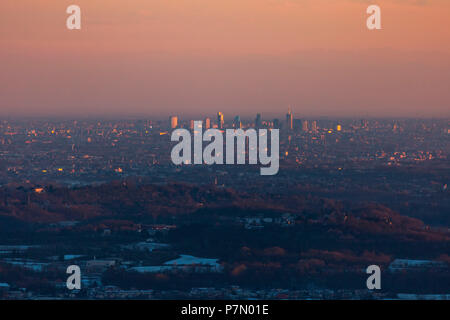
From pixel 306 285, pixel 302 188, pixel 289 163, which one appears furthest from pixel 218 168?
pixel 306 285

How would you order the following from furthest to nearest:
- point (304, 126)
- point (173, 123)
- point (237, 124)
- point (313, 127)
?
point (313, 127) < point (173, 123) < point (304, 126) < point (237, 124)

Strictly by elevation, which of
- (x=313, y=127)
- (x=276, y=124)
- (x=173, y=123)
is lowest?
(x=313, y=127)

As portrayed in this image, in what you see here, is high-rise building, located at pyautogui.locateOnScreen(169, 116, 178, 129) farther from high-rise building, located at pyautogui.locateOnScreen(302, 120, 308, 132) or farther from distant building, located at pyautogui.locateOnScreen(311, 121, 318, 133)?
distant building, located at pyautogui.locateOnScreen(311, 121, 318, 133)

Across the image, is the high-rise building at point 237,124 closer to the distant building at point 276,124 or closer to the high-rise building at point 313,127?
the distant building at point 276,124

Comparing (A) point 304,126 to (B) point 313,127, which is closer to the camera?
(A) point 304,126

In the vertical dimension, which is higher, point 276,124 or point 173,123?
point 173,123

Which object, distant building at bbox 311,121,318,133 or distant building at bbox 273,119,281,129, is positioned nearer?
distant building at bbox 273,119,281,129

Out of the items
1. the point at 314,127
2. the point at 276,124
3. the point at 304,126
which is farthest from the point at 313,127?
the point at 276,124

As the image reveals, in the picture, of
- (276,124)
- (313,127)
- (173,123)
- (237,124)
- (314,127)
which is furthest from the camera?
(314,127)

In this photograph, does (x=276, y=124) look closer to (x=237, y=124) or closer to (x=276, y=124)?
(x=276, y=124)

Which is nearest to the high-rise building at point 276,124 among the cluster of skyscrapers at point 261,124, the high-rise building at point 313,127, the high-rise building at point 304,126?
the cluster of skyscrapers at point 261,124

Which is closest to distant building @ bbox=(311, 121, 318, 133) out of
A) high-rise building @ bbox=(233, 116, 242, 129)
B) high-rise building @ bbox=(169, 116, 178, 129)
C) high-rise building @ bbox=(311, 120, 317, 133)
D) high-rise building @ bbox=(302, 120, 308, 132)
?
high-rise building @ bbox=(311, 120, 317, 133)

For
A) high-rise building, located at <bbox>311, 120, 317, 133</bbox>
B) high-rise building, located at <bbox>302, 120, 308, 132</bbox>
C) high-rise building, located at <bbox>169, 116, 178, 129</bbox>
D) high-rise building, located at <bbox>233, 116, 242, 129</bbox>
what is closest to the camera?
high-rise building, located at <bbox>233, 116, 242, 129</bbox>
